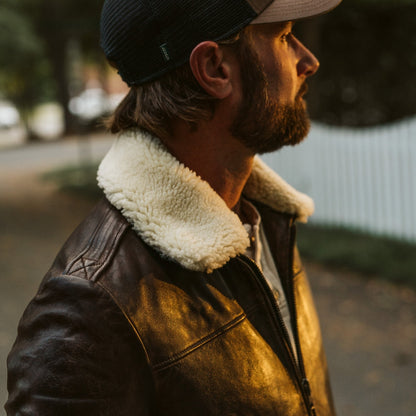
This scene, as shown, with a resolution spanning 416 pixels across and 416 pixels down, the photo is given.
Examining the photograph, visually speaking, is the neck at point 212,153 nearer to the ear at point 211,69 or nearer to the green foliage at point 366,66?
the ear at point 211,69

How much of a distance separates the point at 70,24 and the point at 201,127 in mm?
10246

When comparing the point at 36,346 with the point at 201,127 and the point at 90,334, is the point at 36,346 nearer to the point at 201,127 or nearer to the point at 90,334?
the point at 90,334

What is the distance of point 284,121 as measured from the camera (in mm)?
1675

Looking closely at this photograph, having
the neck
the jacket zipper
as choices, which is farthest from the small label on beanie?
the jacket zipper

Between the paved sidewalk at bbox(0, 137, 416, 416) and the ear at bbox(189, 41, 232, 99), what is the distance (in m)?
2.99

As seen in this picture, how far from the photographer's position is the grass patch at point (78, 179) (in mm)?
11258

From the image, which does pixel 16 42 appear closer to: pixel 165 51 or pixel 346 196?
pixel 346 196

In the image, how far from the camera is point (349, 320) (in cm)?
523

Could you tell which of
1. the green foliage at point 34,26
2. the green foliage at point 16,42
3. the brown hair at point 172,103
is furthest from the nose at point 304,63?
the green foliage at point 16,42

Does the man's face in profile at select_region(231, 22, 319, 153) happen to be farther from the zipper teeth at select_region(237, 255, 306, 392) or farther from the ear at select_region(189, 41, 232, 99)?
the zipper teeth at select_region(237, 255, 306, 392)

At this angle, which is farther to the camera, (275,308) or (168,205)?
(275,308)

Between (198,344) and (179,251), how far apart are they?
0.75ft

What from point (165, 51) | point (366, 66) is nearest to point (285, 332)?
point (165, 51)

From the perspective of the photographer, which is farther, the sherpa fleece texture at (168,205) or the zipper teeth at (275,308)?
the zipper teeth at (275,308)
